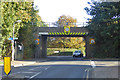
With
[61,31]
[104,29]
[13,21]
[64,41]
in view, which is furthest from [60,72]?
[64,41]

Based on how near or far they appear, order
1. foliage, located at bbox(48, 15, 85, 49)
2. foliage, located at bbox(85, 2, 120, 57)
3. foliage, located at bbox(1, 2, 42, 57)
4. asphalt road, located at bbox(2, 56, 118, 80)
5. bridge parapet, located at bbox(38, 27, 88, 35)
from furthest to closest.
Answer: foliage, located at bbox(48, 15, 85, 49) < bridge parapet, located at bbox(38, 27, 88, 35) < foliage, located at bbox(85, 2, 120, 57) < foliage, located at bbox(1, 2, 42, 57) < asphalt road, located at bbox(2, 56, 118, 80)

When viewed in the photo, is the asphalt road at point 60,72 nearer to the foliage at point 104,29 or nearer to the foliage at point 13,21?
the foliage at point 13,21

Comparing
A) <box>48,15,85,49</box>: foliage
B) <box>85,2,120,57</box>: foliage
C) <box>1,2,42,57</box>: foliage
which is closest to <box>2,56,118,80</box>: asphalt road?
<box>1,2,42,57</box>: foliage

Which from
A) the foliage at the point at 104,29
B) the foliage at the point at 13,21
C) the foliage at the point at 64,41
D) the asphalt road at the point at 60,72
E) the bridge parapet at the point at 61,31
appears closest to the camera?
the asphalt road at the point at 60,72

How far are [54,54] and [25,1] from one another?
3955cm

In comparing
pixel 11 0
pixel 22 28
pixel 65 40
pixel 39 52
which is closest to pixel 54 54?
pixel 65 40

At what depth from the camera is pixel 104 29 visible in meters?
36.3

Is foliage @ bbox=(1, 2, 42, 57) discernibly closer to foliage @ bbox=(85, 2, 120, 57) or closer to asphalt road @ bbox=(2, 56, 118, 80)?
asphalt road @ bbox=(2, 56, 118, 80)

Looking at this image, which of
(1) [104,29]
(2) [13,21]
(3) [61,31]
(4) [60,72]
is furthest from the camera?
(3) [61,31]

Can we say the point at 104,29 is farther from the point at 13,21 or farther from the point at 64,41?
the point at 64,41

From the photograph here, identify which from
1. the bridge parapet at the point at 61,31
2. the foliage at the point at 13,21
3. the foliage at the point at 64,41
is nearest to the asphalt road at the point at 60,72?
the foliage at the point at 13,21

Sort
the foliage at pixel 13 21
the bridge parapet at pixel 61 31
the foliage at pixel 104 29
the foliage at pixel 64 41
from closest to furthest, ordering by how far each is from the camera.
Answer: the foliage at pixel 13 21
the foliage at pixel 104 29
the bridge parapet at pixel 61 31
the foliage at pixel 64 41

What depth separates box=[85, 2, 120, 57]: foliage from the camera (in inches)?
A: 1347

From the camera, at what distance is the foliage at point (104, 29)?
34.2 m
